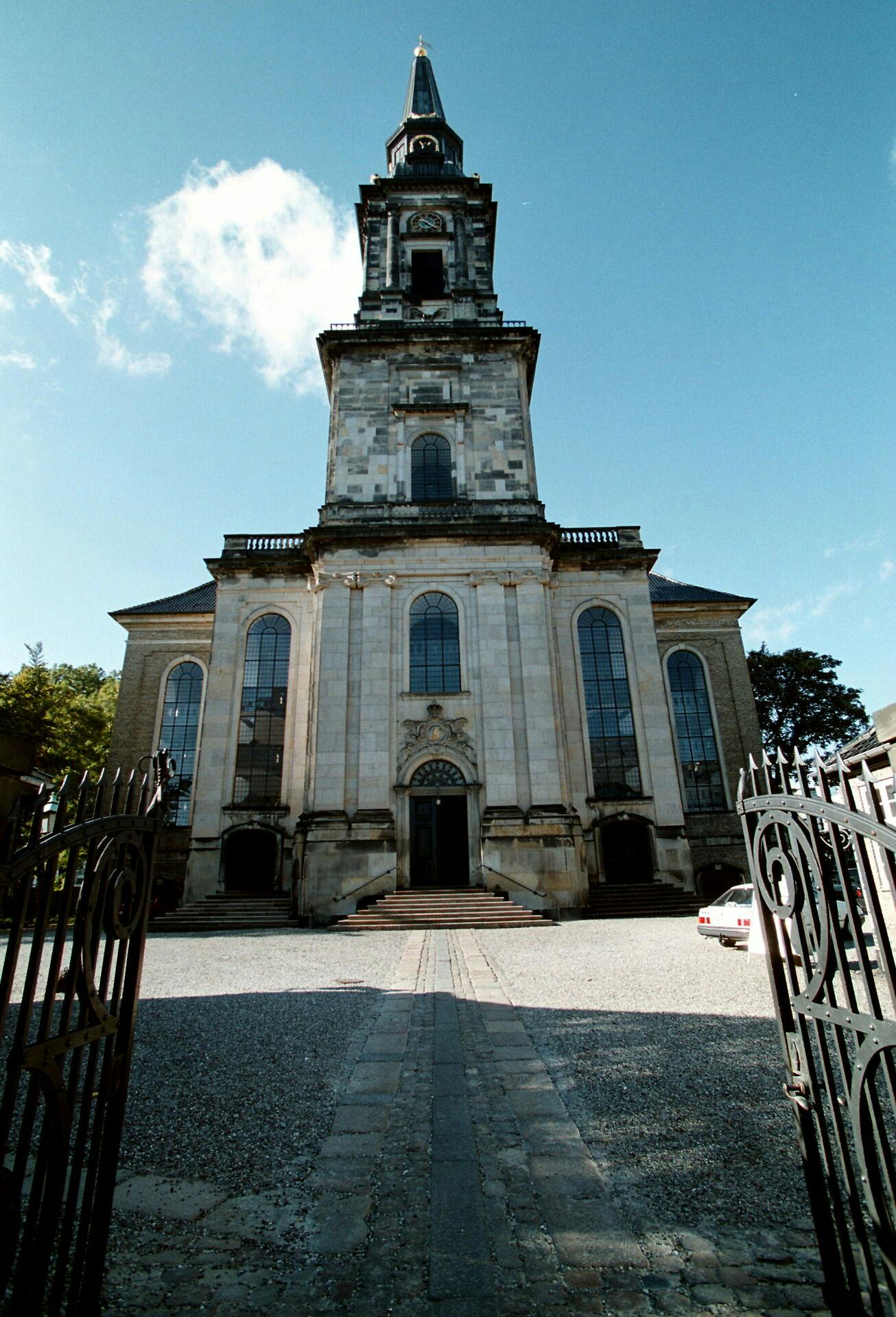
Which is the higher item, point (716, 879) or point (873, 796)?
point (716, 879)

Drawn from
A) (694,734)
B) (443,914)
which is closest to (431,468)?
(694,734)

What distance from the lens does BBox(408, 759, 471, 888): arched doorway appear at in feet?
69.9

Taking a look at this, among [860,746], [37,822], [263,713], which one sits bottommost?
[37,822]

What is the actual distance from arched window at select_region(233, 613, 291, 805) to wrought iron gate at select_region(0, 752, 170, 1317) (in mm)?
20454

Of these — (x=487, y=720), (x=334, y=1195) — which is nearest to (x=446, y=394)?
(x=487, y=720)

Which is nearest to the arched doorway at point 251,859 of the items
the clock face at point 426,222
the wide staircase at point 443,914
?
the wide staircase at point 443,914

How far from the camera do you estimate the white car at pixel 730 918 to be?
502 inches

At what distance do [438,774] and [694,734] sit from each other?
1144 cm

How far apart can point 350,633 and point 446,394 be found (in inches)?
431

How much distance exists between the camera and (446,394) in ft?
90.0

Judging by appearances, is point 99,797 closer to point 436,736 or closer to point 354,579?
point 436,736

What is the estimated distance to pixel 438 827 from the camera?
21.6m

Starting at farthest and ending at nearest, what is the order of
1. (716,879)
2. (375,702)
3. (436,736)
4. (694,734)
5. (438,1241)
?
(694,734), (716,879), (375,702), (436,736), (438,1241)

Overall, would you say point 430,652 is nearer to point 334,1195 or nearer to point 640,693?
point 640,693
